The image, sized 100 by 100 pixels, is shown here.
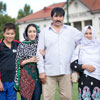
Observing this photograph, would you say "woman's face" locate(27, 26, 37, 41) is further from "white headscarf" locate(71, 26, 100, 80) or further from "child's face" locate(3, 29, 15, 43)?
"white headscarf" locate(71, 26, 100, 80)

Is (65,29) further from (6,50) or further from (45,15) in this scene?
(45,15)

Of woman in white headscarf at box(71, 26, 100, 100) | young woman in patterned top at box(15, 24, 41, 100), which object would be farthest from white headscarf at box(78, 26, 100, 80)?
young woman in patterned top at box(15, 24, 41, 100)

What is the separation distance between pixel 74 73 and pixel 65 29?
79 centimetres

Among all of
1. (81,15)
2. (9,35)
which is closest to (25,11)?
(81,15)

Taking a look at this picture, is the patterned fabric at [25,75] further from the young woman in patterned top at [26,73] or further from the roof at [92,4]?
the roof at [92,4]

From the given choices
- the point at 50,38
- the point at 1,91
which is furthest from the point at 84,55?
the point at 1,91

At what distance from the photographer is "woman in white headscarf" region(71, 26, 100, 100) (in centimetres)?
414

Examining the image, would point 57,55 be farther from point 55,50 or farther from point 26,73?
point 26,73

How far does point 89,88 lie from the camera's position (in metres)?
4.16

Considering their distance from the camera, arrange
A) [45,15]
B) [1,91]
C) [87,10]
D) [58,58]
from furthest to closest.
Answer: [45,15] < [87,10] < [1,91] < [58,58]

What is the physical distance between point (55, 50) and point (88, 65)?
2.04 ft

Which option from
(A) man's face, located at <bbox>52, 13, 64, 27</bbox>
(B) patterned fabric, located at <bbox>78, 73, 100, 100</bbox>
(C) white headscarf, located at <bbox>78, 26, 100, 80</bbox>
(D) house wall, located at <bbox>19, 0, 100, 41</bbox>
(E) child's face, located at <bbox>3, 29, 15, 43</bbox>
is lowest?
(B) patterned fabric, located at <bbox>78, 73, 100, 100</bbox>

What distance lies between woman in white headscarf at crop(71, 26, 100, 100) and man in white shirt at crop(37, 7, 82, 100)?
140 mm

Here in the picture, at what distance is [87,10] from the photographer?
33938mm
